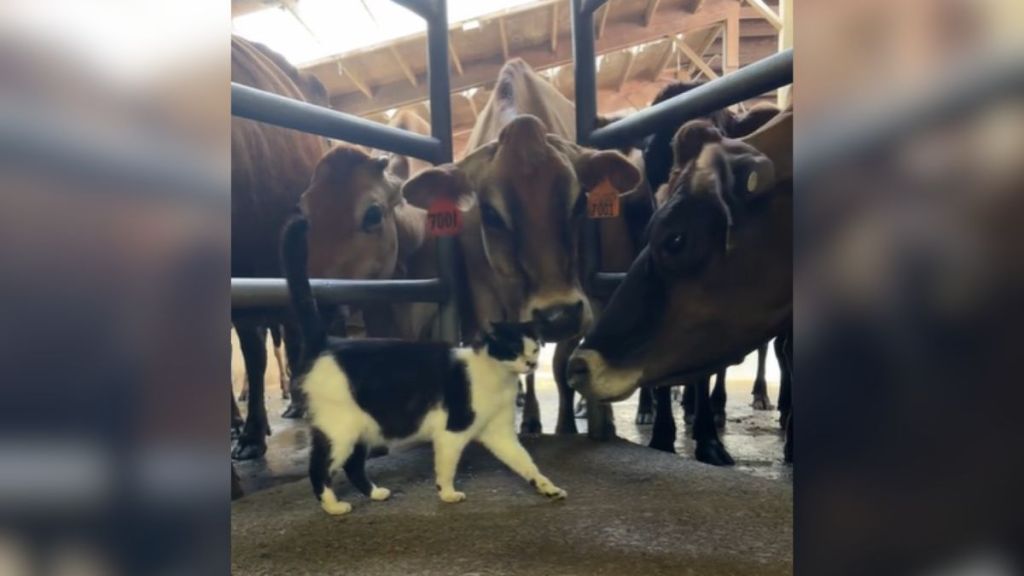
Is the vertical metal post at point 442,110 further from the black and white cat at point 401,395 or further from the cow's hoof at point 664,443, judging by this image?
the cow's hoof at point 664,443

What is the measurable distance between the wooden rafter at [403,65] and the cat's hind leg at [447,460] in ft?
11.7

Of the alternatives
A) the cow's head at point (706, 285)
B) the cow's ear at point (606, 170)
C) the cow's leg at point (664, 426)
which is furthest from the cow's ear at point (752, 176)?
the cow's leg at point (664, 426)

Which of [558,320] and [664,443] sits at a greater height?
[558,320]

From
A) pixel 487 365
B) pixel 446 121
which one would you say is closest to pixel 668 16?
pixel 446 121

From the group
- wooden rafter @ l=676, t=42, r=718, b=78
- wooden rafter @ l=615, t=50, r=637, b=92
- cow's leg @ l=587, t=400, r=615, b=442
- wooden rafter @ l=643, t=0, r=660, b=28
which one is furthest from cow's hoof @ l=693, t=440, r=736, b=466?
wooden rafter @ l=615, t=50, r=637, b=92

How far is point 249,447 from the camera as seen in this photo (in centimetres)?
226

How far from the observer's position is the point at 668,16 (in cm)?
510

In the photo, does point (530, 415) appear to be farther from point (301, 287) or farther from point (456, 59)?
point (456, 59)

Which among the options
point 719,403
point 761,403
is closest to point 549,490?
point 719,403

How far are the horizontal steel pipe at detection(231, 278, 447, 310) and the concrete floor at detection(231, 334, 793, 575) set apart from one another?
1.60 feet

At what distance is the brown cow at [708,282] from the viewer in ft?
4.74

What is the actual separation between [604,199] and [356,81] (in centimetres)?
326

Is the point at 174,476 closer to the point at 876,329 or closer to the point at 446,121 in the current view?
the point at 876,329

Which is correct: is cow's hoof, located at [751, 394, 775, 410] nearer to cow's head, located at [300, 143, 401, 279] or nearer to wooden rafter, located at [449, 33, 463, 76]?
cow's head, located at [300, 143, 401, 279]
